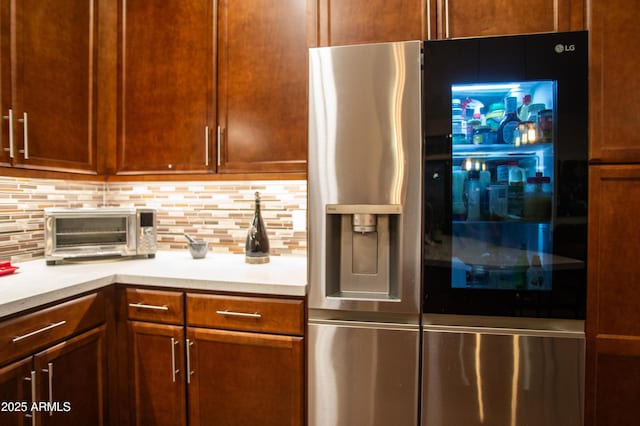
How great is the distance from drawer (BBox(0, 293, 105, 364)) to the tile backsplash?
2.42 feet

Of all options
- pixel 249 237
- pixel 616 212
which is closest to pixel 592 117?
pixel 616 212

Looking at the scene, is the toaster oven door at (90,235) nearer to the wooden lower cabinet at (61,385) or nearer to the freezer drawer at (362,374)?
the wooden lower cabinet at (61,385)

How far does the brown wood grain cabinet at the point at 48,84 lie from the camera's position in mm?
1488

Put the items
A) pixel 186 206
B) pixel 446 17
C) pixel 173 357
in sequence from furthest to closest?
1. pixel 186 206
2. pixel 173 357
3. pixel 446 17

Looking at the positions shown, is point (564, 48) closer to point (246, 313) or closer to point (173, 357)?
point (246, 313)

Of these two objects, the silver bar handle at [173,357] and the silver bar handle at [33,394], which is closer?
the silver bar handle at [33,394]

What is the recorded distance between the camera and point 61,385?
52.6 inches

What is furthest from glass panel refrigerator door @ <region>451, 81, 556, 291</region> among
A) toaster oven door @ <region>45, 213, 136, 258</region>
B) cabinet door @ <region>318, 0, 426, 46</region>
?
toaster oven door @ <region>45, 213, 136, 258</region>

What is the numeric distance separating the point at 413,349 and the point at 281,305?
20.4 inches

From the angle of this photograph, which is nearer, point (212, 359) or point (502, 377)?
point (502, 377)

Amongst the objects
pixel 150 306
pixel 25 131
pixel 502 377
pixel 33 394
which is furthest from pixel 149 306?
pixel 502 377

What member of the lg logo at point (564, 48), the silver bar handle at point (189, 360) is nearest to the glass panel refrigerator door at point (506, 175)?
the lg logo at point (564, 48)

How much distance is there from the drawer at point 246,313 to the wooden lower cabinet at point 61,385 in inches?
16.5

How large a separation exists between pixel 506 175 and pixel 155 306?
147 centimetres
